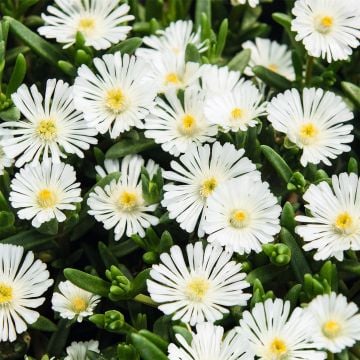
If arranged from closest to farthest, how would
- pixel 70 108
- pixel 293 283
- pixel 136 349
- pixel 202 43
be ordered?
pixel 136 349, pixel 293 283, pixel 70 108, pixel 202 43

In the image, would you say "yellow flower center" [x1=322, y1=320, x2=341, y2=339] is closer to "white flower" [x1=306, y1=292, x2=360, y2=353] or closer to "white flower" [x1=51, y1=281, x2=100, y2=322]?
"white flower" [x1=306, y1=292, x2=360, y2=353]

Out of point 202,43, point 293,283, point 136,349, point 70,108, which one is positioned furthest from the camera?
point 202,43

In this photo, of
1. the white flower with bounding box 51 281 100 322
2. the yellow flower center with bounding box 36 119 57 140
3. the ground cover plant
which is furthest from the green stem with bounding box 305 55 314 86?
the white flower with bounding box 51 281 100 322

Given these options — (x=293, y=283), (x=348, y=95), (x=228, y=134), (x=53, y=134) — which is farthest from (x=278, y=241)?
(x=53, y=134)

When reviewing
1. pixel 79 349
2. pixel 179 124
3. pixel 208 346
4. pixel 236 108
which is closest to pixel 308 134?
pixel 236 108

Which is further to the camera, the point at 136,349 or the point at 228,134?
the point at 228,134

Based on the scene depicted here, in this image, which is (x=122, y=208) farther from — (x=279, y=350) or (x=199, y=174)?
Result: (x=279, y=350)

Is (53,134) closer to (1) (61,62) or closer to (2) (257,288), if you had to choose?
(1) (61,62)
